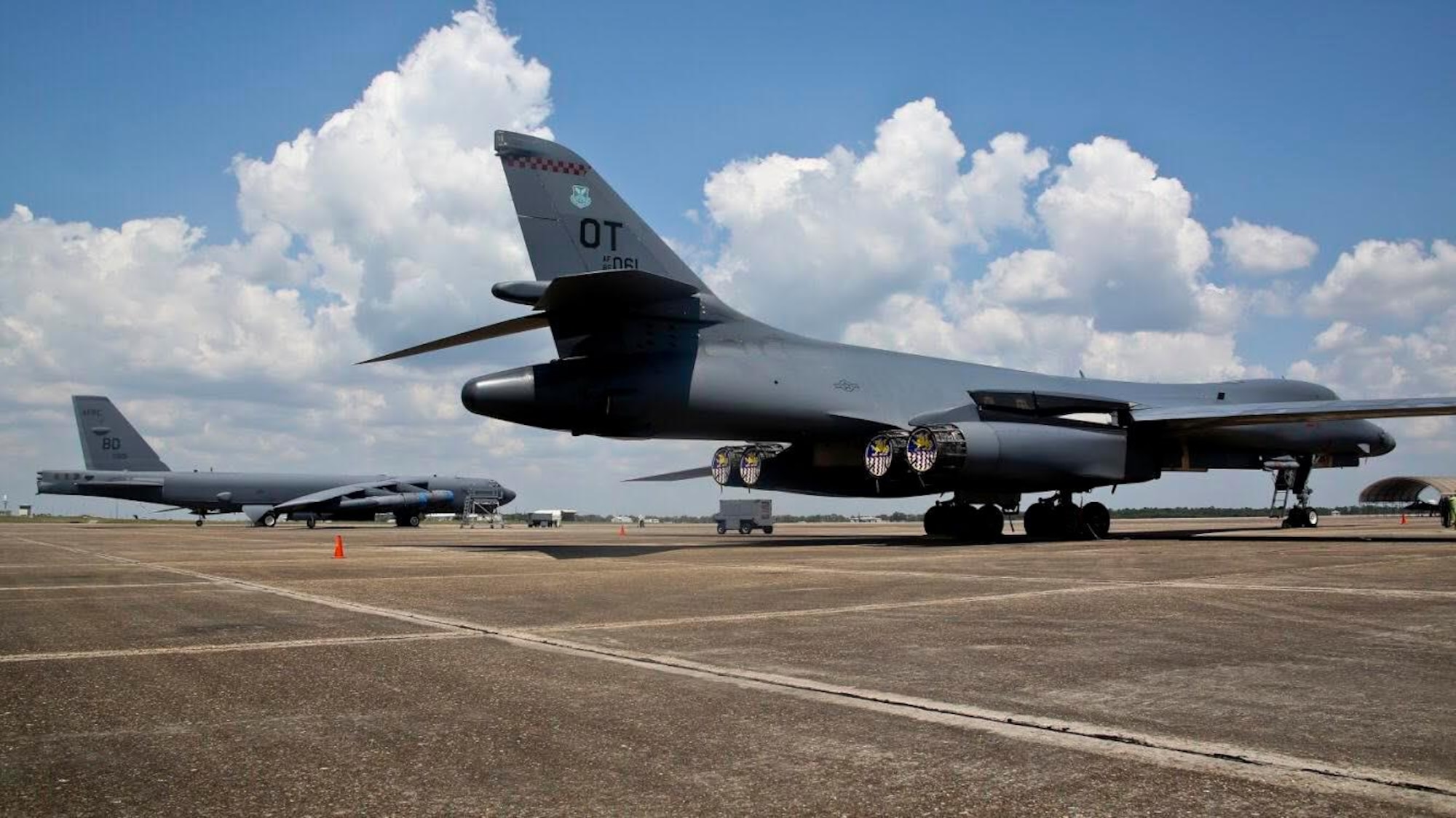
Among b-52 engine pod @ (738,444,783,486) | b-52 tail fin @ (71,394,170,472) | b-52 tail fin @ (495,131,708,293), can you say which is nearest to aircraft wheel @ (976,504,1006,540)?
b-52 engine pod @ (738,444,783,486)

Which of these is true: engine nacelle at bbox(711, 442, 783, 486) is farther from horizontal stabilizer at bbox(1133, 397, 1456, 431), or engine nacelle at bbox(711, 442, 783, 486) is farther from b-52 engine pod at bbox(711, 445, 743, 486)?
horizontal stabilizer at bbox(1133, 397, 1456, 431)

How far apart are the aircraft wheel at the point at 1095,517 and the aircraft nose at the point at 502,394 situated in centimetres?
1304

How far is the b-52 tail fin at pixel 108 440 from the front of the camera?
51.9 meters

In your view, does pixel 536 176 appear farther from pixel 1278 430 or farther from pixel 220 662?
pixel 1278 430

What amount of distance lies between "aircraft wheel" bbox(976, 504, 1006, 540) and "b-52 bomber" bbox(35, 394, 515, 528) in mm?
36750

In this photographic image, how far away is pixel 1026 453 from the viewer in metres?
20.7

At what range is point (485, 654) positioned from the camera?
621 centimetres

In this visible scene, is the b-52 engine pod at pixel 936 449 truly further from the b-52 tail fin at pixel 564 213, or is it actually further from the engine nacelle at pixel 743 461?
the b-52 tail fin at pixel 564 213

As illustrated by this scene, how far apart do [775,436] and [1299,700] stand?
16.0 metres

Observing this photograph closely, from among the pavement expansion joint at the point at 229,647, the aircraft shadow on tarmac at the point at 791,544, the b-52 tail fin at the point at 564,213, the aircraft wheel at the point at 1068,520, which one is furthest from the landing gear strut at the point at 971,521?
the pavement expansion joint at the point at 229,647

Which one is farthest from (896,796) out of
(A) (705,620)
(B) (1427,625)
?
(B) (1427,625)

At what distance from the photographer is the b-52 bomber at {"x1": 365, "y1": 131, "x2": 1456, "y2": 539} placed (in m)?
17.7

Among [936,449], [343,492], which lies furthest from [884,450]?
[343,492]

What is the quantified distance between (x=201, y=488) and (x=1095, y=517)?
1766 inches
